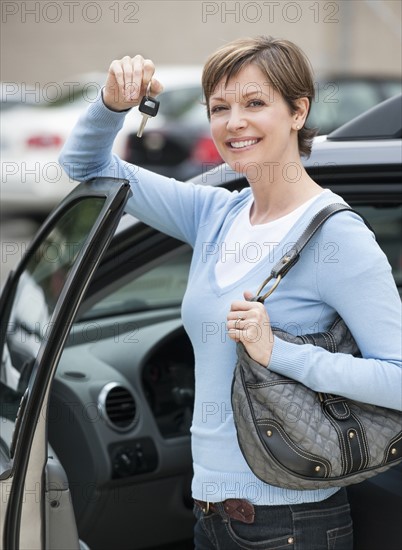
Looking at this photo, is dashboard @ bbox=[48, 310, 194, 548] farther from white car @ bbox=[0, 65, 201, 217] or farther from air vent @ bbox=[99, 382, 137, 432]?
white car @ bbox=[0, 65, 201, 217]

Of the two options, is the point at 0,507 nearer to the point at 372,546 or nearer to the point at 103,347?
the point at 372,546

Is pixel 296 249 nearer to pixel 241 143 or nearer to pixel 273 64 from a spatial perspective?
pixel 241 143

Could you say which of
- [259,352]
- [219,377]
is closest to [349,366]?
[259,352]

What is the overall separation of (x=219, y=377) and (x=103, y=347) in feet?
3.43

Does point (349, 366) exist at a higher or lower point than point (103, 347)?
higher

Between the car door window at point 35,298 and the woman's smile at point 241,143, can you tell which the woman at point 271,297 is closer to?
the woman's smile at point 241,143

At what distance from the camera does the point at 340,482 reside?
1.70 meters

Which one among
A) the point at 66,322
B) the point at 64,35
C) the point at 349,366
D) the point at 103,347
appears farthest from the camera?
the point at 64,35

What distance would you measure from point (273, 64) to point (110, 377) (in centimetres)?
113

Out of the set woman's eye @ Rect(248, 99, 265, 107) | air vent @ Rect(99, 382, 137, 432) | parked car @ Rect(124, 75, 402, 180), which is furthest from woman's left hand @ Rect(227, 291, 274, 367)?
parked car @ Rect(124, 75, 402, 180)

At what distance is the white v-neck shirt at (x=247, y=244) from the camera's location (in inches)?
71.9

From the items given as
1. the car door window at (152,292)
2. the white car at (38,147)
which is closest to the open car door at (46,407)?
the car door window at (152,292)

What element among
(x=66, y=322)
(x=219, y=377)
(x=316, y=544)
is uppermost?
(x=66, y=322)

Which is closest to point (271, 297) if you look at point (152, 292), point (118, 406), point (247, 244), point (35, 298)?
point (247, 244)
